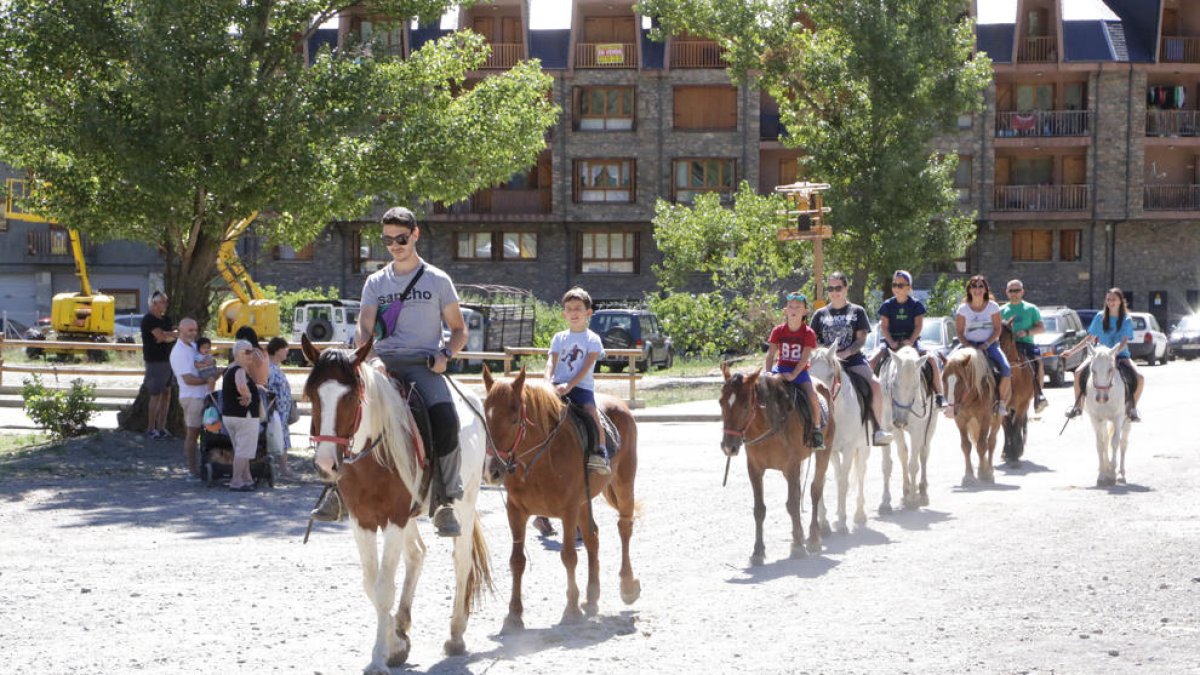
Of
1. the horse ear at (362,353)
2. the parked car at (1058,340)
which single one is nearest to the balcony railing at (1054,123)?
the parked car at (1058,340)

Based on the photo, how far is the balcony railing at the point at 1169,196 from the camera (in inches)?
2426

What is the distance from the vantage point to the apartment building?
200ft

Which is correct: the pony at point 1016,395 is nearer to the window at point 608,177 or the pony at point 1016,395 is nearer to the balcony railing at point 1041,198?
the window at point 608,177

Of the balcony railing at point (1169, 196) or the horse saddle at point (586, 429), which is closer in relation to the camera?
the horse saddle at point (586, 429)

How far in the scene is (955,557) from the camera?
11672mm

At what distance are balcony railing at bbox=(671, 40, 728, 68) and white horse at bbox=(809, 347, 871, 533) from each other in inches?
1887

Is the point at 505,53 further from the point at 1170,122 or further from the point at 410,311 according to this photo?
the point at 410,311

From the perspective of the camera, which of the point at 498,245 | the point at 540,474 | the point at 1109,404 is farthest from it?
the point at 498,245

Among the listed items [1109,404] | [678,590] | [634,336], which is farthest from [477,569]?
[634,336]

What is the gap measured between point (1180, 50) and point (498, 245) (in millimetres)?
30205

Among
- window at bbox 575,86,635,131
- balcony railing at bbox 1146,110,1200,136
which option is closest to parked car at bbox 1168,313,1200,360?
balcony railing at bbox 1146,110,1200,136

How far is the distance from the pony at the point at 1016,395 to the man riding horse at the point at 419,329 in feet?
38.4

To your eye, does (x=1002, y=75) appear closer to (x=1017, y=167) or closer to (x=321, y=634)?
(x=1017, y=167)

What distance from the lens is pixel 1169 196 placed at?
202ft
